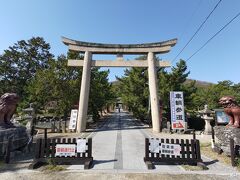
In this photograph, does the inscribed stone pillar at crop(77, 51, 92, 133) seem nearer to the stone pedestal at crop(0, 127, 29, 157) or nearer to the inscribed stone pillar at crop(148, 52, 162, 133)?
the inscribed stone pillar at crop(148, 52, 162, 133)

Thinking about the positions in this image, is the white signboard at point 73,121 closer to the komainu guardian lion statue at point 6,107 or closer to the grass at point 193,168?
the komainu guardian lion statue at point 6,107

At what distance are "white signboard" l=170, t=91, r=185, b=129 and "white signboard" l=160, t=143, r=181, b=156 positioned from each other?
22.7ft

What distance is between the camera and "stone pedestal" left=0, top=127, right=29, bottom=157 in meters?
7.22

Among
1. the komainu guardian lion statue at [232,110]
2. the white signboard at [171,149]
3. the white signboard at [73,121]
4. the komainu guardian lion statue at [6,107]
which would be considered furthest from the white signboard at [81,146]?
the white signboard at [73,121]

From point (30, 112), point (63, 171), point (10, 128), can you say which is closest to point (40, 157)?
point (63, 171)

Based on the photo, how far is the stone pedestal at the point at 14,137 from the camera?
7223mm

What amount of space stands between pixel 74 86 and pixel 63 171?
11.6 meters

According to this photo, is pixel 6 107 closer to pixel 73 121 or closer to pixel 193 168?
pixel 73 121

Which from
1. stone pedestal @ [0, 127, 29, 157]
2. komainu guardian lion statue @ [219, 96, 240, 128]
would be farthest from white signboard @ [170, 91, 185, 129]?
stone pedestal @ [0, 127, 29, 157]

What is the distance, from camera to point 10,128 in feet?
26.2

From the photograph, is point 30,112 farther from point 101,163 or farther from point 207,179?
point 207,179

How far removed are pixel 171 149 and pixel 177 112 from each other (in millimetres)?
7320

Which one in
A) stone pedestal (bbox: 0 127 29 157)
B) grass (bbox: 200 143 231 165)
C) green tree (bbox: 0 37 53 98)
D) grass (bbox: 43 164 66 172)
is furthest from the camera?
green tree (bbox: 0 37 53 98)

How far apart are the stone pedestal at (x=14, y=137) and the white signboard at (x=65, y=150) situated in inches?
93.8
